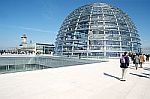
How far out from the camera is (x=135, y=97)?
658 centimetres

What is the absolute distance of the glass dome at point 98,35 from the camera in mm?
39419

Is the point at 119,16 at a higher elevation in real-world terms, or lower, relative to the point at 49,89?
higher

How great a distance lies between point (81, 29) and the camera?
4128 centimetres

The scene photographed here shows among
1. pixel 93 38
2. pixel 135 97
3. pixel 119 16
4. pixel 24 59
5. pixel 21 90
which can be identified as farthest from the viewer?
pixel 119 16

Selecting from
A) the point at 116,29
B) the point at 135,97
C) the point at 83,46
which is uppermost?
the point at 116,29

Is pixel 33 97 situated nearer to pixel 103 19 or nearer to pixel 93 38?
pixel 93 38

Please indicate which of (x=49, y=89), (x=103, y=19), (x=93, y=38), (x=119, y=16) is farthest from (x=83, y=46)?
(x=49, y=89)

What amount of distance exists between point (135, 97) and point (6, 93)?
494 cm

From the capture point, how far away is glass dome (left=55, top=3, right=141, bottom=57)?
3942 centimetres

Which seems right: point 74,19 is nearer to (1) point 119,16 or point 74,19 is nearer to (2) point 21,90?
(1) point 119,16

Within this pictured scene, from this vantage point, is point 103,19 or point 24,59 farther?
point 103,19

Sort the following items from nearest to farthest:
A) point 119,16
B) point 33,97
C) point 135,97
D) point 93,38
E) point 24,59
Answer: point 33,97, point 135,97, point 24,59, point 93,38, point 119,16

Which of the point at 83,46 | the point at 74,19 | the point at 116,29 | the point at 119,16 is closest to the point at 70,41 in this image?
the point at 83,46

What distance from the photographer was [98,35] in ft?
134
